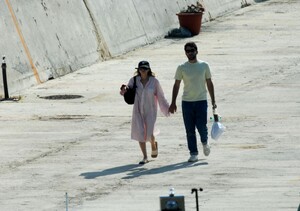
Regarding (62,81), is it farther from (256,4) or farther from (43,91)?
(256,4)

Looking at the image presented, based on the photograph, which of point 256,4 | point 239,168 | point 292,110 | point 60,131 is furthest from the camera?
point 256,4

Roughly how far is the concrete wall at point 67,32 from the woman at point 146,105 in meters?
7.24

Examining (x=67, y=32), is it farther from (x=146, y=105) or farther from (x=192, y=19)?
(x=146, y=105)

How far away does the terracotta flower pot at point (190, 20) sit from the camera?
110 ft

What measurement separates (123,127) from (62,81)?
5.94 metres

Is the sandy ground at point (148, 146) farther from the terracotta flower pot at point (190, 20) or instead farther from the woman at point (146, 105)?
the terracotta flower pot at point (190, 20)

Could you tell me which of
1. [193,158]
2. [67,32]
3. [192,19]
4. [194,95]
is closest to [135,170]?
[193,158]

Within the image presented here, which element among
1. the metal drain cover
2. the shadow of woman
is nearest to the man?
the shadow of woman

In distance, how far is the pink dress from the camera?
1761 cm

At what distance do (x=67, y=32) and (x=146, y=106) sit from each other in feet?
35.1

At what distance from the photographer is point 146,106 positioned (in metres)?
17.7

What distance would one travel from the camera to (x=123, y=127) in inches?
812

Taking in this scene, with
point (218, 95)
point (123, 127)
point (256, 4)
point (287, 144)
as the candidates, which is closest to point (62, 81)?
point (218, 95)

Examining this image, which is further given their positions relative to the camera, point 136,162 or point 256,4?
point 256,4
